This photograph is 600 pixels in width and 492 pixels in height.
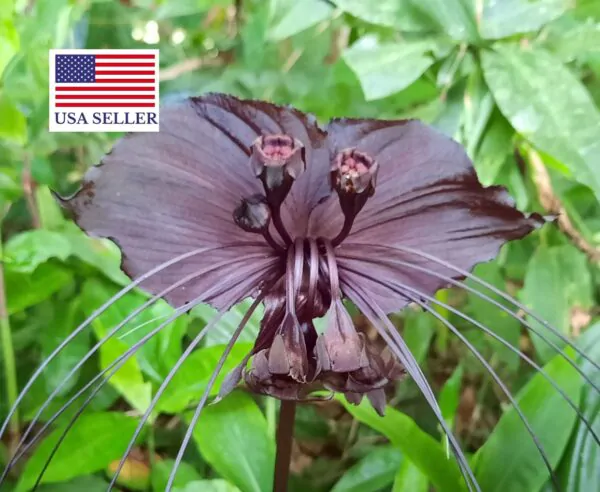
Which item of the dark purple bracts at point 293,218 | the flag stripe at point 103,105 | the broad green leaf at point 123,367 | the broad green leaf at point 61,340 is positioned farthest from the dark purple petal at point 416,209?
the broad green leaf at point 61,340

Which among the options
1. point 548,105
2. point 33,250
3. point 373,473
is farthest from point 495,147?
point 33,250

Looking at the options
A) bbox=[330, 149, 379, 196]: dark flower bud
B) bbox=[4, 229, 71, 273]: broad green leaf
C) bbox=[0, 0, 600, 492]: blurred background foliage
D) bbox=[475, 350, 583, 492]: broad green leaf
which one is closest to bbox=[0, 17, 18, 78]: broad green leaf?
bbox=[0, 0, 600, 492]: blurred background foliage

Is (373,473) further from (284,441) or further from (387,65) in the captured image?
(387,65)

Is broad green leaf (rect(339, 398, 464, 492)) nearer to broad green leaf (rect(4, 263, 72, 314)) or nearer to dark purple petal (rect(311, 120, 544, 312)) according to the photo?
dark purple petal (rect(311, 120, 544, 312))

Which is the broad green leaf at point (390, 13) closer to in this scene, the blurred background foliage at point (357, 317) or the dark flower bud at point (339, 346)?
the blurred background foliage at point (357, 317)

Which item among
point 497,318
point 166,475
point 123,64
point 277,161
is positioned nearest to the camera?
point 277,161

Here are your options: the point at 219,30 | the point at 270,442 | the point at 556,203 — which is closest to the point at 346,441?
the point at 270,442
